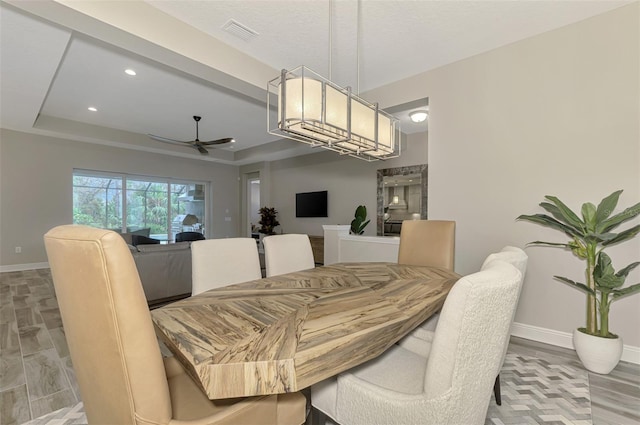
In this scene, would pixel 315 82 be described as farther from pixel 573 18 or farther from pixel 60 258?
pixel 573 18

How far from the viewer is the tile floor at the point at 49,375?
1.61 metres

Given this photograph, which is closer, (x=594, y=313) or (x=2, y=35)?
(x=594, y=313)

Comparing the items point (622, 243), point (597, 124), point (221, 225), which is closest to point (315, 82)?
point (597, 124)

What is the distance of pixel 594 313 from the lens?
2.08 m

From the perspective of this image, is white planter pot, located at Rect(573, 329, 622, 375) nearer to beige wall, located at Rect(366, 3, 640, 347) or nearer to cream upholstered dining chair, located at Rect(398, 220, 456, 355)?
beige wall, located at Rect(366, 3, 640, 347)

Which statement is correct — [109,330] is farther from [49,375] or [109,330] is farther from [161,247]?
[161,247]

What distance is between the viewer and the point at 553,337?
8.09 ft

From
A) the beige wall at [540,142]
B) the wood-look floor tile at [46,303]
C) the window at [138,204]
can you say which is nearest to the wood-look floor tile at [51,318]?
the wood-look floor tile at [46,303]

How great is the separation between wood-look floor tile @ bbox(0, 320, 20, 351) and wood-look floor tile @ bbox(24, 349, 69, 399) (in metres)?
0.36

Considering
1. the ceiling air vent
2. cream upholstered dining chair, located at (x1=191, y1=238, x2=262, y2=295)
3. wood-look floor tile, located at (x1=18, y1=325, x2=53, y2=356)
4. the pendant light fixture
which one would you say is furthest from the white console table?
wood-look floor tile, located at (x1=18, y1=325, x2=53, y2=356)

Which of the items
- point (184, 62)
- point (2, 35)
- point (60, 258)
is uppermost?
point (2, 35)

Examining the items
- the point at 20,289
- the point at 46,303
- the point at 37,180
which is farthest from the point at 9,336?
the point at 37,180

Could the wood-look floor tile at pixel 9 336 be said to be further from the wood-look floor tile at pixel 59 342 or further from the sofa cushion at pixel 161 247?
the sofa cushion at pixel 161 247

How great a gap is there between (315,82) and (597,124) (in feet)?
7.73
